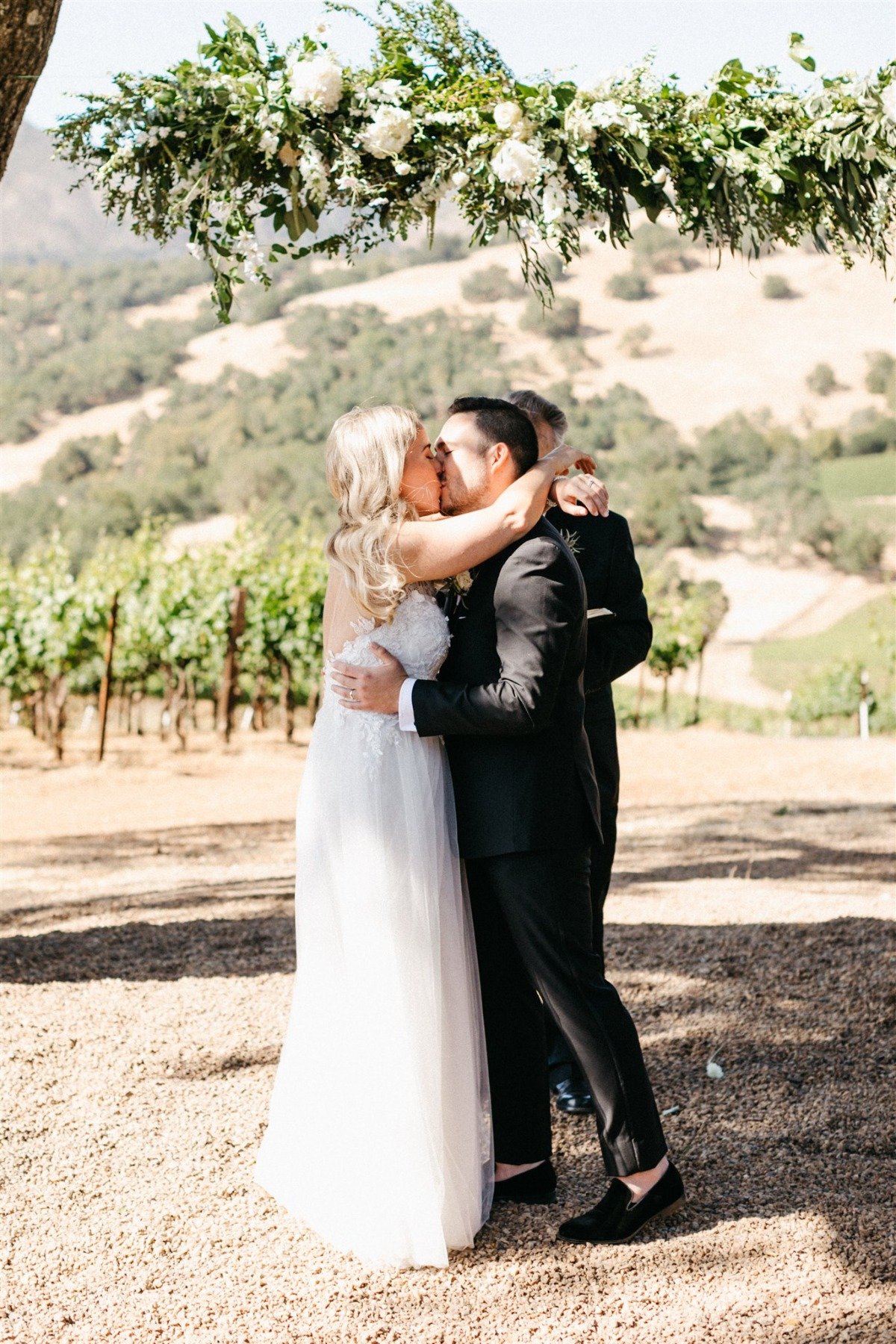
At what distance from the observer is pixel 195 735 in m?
19.2

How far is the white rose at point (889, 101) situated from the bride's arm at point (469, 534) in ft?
5.55

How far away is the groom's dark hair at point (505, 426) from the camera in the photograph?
2.53m

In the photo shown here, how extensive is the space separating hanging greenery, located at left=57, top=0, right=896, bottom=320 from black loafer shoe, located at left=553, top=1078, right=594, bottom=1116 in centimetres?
222

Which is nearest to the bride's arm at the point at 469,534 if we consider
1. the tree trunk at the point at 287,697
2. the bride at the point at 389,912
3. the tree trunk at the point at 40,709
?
the bride at the point at 389,912

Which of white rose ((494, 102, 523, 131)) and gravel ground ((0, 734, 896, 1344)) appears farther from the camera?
white rose ((494, 102, 523, 131))

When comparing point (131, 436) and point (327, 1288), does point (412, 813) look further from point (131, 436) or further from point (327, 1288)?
point (131, 436)

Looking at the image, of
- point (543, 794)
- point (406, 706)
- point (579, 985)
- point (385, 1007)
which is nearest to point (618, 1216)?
point (579, 985)

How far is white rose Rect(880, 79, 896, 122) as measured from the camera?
3287 mm

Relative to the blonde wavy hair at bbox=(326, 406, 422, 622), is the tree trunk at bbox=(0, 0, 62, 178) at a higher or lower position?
higher

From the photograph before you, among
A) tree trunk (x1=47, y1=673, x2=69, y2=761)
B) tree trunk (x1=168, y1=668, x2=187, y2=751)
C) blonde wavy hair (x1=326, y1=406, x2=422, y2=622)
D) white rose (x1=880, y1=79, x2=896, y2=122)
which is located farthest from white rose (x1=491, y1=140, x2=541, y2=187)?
tree trunk (x1=168, y1=668, x2=187, y2=751)

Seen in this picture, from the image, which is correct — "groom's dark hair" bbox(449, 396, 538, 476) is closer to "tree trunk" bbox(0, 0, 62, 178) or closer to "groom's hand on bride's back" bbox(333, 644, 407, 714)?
"groom's hand on bride's back" bbox(333, 644, 407, 714)

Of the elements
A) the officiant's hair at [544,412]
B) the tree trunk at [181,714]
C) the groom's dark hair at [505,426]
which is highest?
the officiant's hair at [544,412]

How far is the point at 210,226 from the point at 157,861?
6.60m

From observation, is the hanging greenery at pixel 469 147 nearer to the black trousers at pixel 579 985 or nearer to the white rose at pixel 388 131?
the white rose at pixel 388 131
